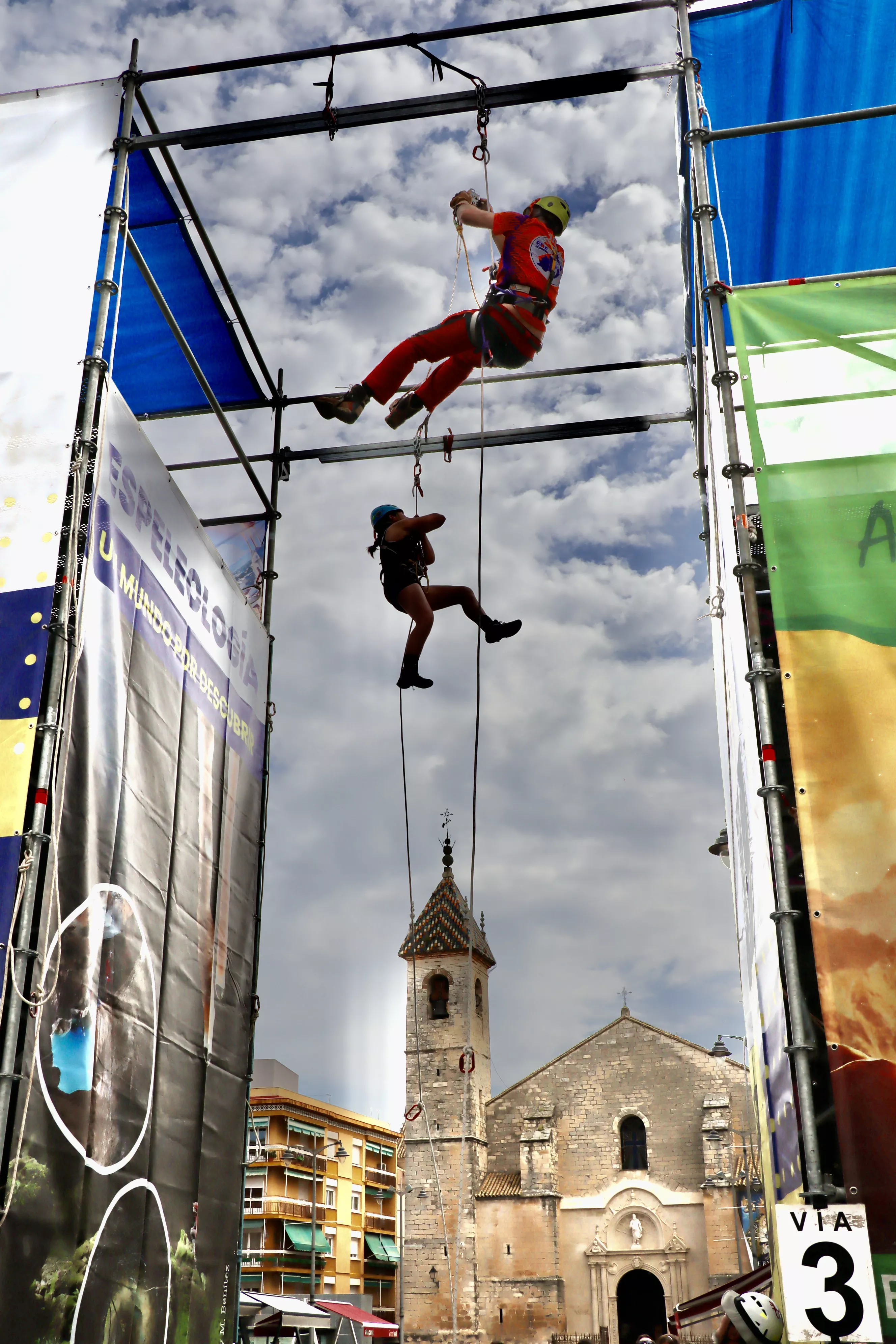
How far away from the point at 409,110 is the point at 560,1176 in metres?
27.7

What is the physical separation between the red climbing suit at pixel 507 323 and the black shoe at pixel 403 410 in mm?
118

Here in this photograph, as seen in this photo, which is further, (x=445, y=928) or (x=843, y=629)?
(x=445, y=928)

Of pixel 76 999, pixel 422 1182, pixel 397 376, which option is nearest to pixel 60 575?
pixel 76 999

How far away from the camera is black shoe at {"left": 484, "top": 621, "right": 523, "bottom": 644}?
228 inches

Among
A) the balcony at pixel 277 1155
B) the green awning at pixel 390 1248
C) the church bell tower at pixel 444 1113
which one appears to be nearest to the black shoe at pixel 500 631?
the church bell tower at pixel 444 1113

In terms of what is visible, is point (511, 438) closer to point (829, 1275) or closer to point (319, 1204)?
point (829, 1275)

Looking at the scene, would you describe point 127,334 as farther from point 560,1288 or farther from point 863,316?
point 560,1288

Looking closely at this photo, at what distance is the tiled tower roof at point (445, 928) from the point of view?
29.2 m

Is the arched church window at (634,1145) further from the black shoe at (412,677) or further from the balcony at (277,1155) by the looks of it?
the black shoe at (412,677)

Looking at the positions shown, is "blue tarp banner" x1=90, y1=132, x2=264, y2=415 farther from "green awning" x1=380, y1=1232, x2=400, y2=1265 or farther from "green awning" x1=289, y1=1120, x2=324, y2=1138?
"green awning" x1=380, y1=1232, x2=400, y2=1265

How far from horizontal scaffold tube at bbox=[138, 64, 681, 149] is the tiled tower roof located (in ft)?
80.5

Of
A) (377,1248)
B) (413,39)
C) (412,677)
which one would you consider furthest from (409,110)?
(377,1248)

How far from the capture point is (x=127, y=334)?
7.03m

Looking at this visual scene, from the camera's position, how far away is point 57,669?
4172 mm
